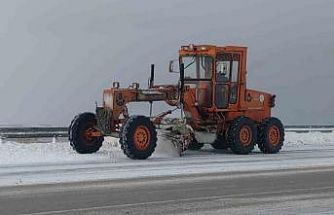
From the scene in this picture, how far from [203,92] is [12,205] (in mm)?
10474

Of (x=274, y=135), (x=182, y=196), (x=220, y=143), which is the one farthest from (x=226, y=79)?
(x=182, y=196)

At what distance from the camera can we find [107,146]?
2092 centimetres

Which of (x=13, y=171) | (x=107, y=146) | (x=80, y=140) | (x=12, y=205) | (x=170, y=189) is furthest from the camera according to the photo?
(x=107, y=146)

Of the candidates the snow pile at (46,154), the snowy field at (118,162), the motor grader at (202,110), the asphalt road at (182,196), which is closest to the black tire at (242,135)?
the motor grader at (202,110)

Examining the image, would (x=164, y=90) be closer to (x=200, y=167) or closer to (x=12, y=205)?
(x=200, y=167)

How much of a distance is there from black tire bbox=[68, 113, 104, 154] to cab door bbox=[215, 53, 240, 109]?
3.64 metres

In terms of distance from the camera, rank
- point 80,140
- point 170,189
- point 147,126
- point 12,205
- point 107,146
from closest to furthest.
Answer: point 12,205 → point 170,189 → point 147,126 → point 80,140 → point 107,146

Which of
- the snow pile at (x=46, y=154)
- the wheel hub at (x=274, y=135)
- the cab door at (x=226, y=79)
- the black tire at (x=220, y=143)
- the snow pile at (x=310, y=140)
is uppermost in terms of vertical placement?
the cab door at (x=226, y=79)

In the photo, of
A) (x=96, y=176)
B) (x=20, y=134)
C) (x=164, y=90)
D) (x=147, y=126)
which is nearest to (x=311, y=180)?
(x=96, y=176)

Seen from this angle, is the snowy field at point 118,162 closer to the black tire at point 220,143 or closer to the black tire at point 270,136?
the black tire at point 220,143

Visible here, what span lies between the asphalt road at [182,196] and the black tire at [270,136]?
21.3ft

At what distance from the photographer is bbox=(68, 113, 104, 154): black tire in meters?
19.0

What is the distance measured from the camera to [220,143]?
68.6ft

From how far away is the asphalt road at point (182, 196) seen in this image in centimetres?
1002
